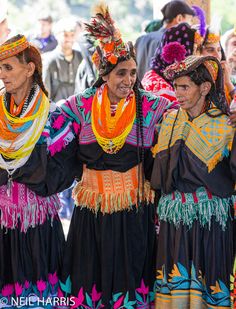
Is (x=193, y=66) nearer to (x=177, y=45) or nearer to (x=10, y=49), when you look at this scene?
(x=177, y=45)

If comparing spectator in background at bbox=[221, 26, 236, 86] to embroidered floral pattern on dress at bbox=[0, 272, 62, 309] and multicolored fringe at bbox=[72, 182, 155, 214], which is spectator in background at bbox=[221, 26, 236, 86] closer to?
multicolored fringe at bbox=[72, 182, 155, 214]

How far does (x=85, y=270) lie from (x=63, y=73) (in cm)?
445

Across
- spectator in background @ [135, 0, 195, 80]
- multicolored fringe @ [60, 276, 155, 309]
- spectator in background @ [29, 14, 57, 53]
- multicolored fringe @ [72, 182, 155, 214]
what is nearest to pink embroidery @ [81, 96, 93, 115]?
multicolored fringe @ [72, 182, 155, 214]

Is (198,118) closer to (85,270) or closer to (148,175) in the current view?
(148,175)

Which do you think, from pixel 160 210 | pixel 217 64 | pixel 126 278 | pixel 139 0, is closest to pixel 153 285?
pixel 126 278

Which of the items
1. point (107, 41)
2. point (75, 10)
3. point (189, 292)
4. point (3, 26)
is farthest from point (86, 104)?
point (75, 10)

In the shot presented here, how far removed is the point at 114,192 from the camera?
15.7ft

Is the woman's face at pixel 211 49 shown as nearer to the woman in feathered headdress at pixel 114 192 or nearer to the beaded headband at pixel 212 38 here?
the beaded headband at pixel 212 38

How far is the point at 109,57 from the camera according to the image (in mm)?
4793

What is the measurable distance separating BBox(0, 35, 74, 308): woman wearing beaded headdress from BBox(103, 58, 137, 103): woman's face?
1.58 ft

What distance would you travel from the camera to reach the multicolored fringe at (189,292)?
4453 millimetres

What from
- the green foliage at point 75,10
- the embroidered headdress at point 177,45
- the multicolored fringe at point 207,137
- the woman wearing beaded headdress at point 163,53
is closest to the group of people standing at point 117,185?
the multicolored fringe at point 207,137

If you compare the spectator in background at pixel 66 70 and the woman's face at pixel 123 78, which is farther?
the spectator in background at pixel 66 70

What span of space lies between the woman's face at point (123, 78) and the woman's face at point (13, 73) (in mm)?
596
